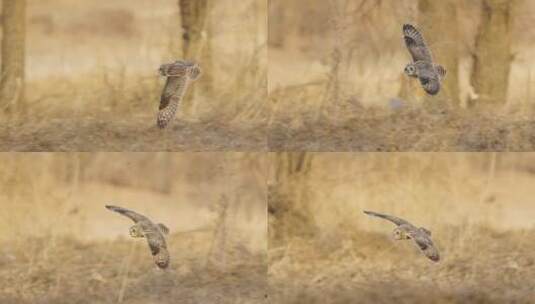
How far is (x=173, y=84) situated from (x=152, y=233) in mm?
938

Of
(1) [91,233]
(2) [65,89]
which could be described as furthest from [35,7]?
(1) [91,233]

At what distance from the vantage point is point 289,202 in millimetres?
5727

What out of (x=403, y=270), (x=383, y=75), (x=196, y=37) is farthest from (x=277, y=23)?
(x=403, y=270)

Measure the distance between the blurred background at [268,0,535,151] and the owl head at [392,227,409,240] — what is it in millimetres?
507

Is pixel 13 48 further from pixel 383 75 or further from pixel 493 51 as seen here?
pixel 493 51

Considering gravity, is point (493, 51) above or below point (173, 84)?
above

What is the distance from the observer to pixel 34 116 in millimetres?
5680

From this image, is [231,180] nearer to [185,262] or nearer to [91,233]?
[185,262]

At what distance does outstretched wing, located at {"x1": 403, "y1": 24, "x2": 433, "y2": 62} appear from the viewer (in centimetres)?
563

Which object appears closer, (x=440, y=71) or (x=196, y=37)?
(x=440, y=71)

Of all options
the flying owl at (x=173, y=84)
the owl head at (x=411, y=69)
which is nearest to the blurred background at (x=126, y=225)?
the flying owl at (x=173, y=84)

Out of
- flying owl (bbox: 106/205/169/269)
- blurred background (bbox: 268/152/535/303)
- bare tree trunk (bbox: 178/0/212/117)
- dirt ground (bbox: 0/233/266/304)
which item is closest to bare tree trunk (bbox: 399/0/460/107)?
blurred background (bbox: 268/152/535/303)

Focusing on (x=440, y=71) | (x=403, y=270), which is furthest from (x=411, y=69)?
(x=403, y=270)

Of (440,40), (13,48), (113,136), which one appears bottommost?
(113,136)
